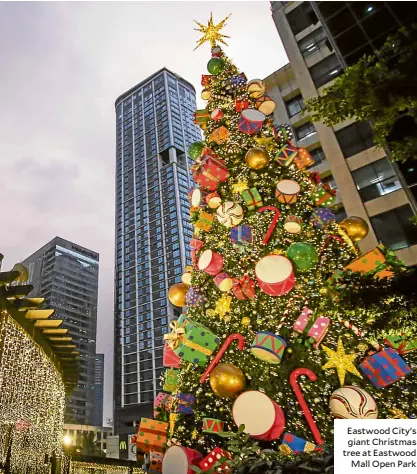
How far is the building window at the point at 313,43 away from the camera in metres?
19.8

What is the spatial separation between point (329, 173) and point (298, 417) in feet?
55.0

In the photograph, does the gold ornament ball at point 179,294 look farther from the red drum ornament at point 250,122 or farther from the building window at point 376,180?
the building window at point 376,180

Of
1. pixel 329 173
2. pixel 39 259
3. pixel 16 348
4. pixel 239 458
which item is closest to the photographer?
pixel 239 458

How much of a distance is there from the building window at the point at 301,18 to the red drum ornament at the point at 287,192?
19.0m

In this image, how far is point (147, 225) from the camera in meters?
74.9

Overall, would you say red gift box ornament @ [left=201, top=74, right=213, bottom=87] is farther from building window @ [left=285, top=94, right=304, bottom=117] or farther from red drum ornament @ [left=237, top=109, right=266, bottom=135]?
building window @ [left=285, top=94, right=304, bottom=117]

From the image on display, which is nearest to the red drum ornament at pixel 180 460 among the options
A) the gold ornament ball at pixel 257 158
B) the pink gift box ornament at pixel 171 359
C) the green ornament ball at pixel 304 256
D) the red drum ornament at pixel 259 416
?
the red drum ornament at pixel 259 416

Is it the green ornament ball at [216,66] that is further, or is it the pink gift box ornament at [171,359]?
the green ornament ball at [216,66]

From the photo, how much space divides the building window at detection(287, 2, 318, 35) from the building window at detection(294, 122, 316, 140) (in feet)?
18.4

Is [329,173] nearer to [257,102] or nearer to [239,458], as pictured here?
[257,102]

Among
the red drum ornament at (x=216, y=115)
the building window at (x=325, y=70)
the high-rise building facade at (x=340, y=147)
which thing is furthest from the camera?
the building window at (x=325, y=70)

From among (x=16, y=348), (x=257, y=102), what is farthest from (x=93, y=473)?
(x=257, y=102)

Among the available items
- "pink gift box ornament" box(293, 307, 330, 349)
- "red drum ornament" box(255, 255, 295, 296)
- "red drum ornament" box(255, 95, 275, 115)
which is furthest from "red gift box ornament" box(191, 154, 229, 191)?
"pink gift box ornament" box(293, 307, 330, 349)

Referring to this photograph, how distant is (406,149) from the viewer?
3846 millimetres
